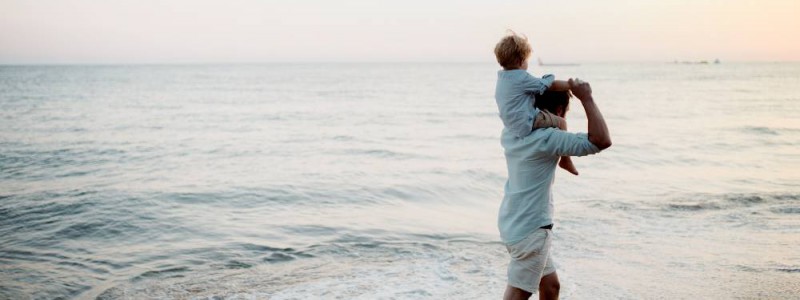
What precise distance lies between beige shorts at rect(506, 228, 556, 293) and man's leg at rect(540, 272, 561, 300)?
0.18 m

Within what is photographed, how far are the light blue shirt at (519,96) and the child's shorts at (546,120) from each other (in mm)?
25

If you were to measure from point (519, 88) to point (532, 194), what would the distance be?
1.96 feet

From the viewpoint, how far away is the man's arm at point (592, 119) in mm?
3051

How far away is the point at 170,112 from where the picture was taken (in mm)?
32750

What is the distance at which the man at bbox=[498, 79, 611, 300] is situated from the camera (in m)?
3.12

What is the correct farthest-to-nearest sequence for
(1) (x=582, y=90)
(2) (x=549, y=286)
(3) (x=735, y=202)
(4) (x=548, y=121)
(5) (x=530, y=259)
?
1. (3) (x=735, y=202)
2. (2) (x=549, y=286)
3. (5) (x=530, y=259)
4. (4) (x=548, y=121)
5. (1) (x=582, y=90)

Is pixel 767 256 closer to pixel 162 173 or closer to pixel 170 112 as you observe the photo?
pixel 162 173

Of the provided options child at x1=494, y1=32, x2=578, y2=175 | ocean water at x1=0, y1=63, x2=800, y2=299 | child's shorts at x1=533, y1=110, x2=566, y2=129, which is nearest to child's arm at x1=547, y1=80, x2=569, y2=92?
child at x1=494, y1=32, x2=578, y2=175

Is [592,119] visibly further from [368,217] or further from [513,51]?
[368,217]

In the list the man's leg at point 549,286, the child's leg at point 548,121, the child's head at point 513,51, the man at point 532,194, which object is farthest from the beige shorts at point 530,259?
the child's head at point 513,51

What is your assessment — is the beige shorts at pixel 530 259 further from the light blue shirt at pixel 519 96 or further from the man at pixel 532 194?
the light blue shirt at pixel 519 96

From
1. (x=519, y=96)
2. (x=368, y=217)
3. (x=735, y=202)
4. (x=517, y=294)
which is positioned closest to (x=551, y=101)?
(x=519, y=96)

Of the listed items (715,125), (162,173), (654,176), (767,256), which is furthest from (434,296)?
(715,125)

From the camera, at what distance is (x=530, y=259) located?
3.55 meters
